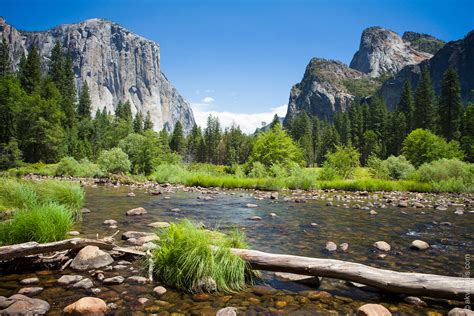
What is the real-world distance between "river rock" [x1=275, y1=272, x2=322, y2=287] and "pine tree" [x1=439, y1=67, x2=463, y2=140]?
2746 inches

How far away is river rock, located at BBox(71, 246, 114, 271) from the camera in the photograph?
224 inches

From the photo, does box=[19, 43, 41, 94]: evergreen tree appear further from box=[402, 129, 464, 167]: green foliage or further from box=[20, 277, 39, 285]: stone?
box=[402, 129, 464, 167]: green foliage

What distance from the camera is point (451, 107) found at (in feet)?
203

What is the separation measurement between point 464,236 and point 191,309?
9238 millimetres

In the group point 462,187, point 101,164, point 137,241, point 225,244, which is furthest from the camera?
point 101,164

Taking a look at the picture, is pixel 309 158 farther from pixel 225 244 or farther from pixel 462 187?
pixel 225 244

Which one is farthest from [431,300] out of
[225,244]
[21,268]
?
[21,268]

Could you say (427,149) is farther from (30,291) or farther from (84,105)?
(84,105)

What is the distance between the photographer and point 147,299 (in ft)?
15.0

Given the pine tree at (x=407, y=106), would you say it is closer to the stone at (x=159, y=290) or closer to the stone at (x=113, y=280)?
the stone at (x=159, y=290)

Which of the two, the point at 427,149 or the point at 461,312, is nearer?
the point at 461,312

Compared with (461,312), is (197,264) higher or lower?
higher

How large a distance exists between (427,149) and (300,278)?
47.0 m

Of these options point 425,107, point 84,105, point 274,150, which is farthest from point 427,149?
point 84,105
